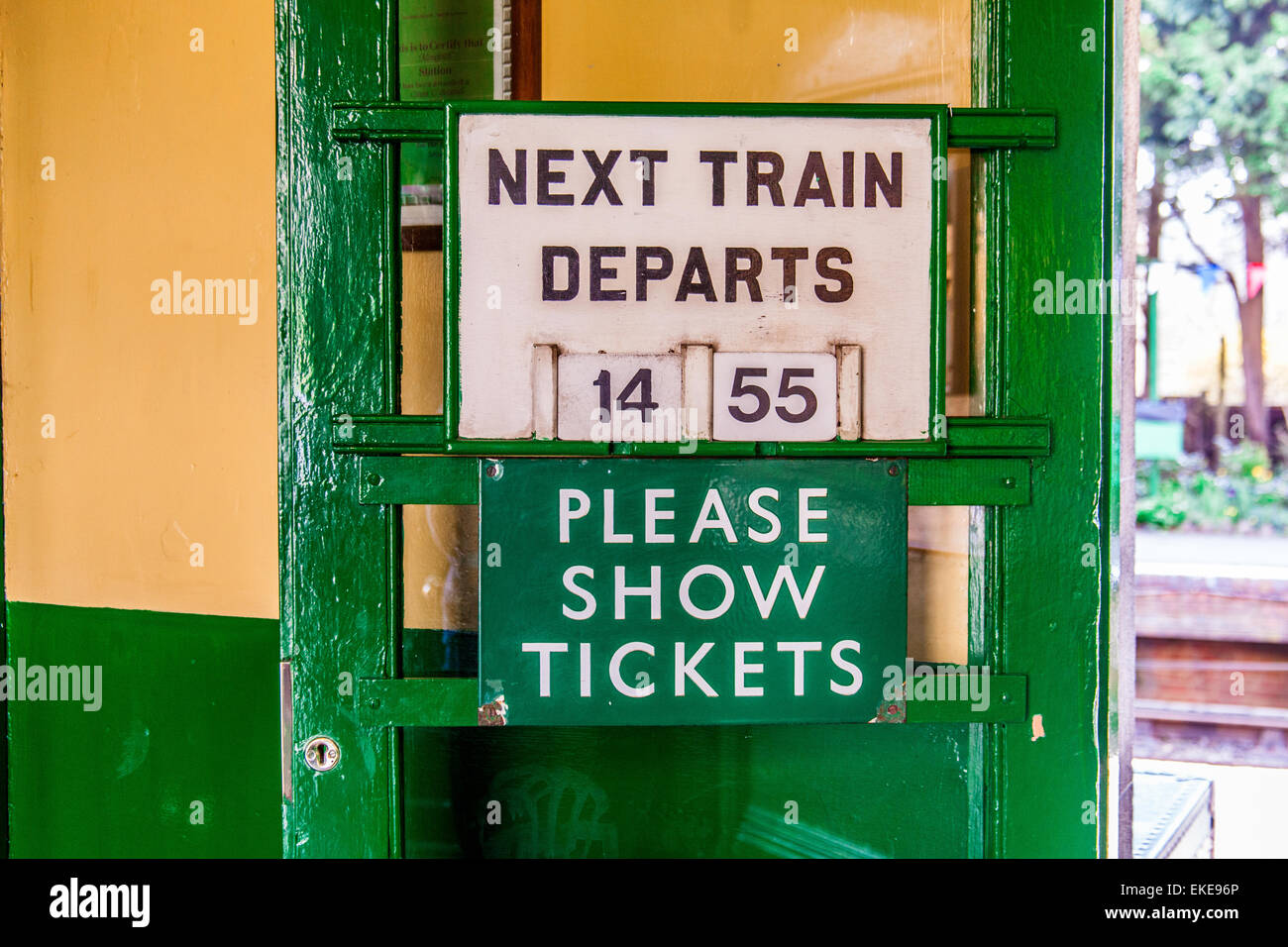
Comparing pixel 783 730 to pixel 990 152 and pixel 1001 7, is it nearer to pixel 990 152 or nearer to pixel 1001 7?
pixel 990 152

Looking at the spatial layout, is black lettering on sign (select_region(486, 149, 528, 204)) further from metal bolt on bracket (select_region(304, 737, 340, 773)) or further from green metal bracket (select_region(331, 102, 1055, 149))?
metal bolt on bracket (select_region(304, 737, 340, 773))

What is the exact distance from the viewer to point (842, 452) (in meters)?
1.24

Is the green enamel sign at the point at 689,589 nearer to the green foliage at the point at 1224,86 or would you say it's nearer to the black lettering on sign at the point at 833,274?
the black lettering on sign at the point at 833,274

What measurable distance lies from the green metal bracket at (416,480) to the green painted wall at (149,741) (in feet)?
1.67

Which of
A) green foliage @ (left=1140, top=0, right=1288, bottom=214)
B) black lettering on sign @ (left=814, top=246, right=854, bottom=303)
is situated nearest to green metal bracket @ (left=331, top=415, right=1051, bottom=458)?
black lettering on sign @ (left=814, top=246, right=854, bottom=303)

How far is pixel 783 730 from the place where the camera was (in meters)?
1.49

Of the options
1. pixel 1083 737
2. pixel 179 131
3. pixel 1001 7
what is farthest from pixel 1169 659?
pixel 179 131

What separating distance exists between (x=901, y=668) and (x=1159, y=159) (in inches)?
372

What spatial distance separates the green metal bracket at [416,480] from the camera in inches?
50.0

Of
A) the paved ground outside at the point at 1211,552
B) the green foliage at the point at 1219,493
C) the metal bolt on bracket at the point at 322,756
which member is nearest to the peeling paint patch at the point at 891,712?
the metal bolt on bracket at the point at 322,756

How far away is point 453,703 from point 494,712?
6cm

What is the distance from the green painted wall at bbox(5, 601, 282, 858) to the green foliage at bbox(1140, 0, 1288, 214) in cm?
889

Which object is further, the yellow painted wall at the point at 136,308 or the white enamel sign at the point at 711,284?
the yellow painted wall at the point at 136,308

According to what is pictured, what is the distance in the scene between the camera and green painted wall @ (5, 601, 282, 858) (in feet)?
5.32
